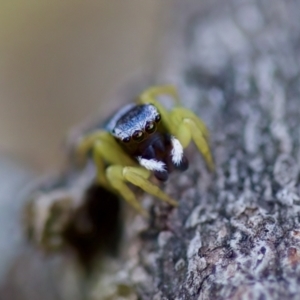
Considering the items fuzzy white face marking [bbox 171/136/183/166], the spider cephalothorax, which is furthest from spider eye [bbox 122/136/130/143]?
fuzzy white face marking [bbox 171/136/183/166]

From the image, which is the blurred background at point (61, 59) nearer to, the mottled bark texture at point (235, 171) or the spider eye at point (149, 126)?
→ the mottled bark texture at point (235, 171)

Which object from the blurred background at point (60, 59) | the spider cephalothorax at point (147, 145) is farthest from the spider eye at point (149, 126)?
the blurred background at point (60, 59)

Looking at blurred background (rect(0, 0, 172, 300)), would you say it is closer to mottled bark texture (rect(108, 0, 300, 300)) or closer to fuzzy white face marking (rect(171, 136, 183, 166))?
mottled bark texture (rect(108, 0, 300, 300))

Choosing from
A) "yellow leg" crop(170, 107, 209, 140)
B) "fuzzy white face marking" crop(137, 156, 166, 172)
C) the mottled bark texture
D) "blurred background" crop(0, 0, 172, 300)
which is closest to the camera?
the mottled bark texture

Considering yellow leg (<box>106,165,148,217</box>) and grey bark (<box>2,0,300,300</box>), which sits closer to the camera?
grey bark (<box>2,0,300,300</box>)

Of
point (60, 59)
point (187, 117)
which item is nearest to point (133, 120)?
point (187, 117)

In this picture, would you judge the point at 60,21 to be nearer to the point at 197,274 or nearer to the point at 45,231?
the point at 45,231

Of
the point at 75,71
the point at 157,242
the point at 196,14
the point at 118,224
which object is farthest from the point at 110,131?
the point at 75,71

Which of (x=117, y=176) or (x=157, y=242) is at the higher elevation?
(x=117, y=176)
